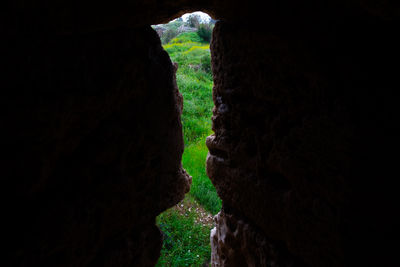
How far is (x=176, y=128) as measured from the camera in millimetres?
1410

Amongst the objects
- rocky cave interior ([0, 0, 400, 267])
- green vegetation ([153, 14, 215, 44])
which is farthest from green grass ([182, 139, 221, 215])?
green vegetation ([153, 14, 215, 44])

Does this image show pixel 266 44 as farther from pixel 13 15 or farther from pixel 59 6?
pixel 13 15

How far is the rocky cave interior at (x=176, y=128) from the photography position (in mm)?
850

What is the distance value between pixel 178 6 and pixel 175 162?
71cm

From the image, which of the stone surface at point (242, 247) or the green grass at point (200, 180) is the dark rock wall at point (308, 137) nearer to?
the stone surface at point (242, 247)

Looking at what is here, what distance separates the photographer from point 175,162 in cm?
144

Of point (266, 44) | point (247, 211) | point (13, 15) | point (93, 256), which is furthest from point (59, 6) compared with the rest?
point (247, 211)

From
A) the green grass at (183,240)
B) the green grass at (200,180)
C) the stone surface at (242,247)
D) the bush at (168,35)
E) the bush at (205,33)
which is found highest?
the stone surface at (242,247)

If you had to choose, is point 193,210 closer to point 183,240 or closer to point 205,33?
point 183,240

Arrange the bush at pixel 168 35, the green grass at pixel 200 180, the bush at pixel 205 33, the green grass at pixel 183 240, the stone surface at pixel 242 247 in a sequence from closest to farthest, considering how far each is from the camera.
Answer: the stone surface at pixel 242 247 → the green grass at pixel 183 240 → the green grass at pixel 200 180 → the bush at pixel 205 33 → the bush at pixel 168 35

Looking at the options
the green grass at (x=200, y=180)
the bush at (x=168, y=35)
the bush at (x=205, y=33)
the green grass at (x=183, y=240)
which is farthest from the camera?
the bush at (x=168, y=35)

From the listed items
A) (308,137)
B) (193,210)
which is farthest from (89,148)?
(193,210)

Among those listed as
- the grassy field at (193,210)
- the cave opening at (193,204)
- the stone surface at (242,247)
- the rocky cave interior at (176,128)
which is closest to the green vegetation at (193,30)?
the cave opening at (193,204)

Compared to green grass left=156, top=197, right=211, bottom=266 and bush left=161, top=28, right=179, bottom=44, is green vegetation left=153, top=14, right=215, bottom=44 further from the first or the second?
green grass left=156, top=197, right=211, bottom=266
